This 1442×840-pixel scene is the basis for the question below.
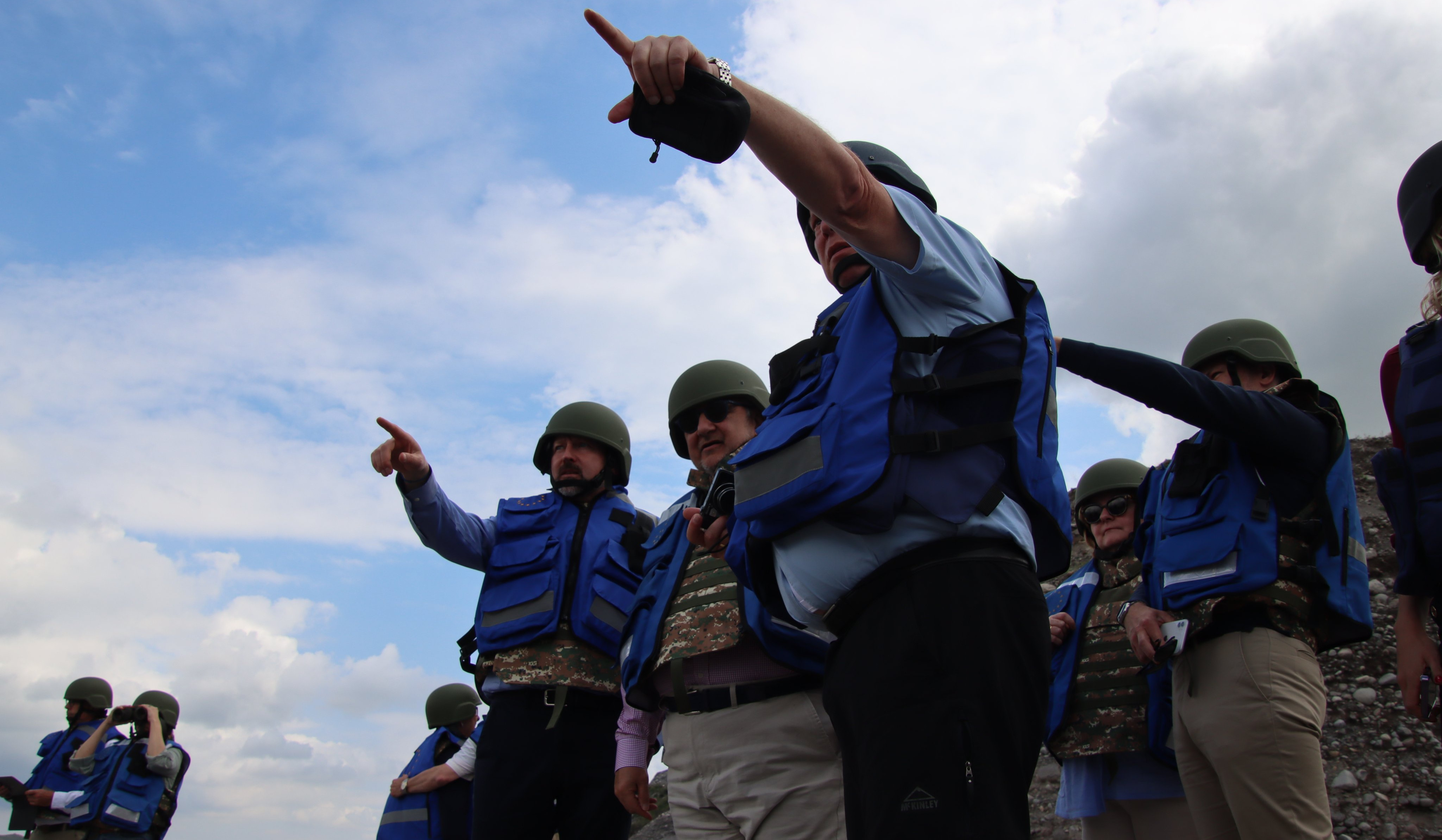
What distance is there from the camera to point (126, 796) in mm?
9758

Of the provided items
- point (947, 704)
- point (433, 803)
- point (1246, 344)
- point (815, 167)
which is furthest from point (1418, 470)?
point (433, 803)

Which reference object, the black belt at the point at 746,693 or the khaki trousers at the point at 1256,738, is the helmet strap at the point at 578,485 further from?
the khaki trousers at the point at 1256,738

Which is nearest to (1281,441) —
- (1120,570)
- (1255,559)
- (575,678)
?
(1255,559)

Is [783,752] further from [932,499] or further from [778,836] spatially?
[932,499]

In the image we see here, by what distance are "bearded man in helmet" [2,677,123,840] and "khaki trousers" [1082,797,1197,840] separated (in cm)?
1067

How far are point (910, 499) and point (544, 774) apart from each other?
282cm

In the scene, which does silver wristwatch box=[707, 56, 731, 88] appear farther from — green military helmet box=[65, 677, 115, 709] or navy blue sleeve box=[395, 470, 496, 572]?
green military helmet box=[65, 677, 115, 709]

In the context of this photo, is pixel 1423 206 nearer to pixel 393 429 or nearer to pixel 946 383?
pixel 946 383

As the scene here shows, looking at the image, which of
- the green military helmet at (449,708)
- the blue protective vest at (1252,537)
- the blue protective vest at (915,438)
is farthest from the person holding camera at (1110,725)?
the green military helmet at (449,708)

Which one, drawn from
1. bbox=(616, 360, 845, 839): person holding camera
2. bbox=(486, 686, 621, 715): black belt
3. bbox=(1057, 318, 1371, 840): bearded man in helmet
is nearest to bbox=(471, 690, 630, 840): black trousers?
bbox=(486, 686, 621, 715): black belt

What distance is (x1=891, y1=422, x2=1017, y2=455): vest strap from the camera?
1914 mm

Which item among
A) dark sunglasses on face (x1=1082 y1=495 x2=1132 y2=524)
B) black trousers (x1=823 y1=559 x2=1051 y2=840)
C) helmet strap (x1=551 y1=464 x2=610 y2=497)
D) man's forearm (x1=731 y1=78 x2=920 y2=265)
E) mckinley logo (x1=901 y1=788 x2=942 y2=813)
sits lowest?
mckinley logo (x1=901 y1=788 x2=942 y2=813)

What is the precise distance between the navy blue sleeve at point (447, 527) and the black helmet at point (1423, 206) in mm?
4194

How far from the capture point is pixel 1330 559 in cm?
331
